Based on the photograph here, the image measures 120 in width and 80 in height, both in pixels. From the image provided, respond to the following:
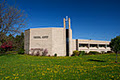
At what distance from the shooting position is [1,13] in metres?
15.9

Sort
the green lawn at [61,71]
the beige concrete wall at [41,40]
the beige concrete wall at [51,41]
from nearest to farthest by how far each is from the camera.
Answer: the green lawn at [61,71], the beige concrete wall at [51,41], the beige concrete wall at [41,40]

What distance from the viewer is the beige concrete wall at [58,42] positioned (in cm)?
3244

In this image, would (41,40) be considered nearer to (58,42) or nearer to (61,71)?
(58,42)

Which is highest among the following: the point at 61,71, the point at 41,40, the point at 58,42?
the point at 41,40

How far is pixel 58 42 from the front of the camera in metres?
32.8

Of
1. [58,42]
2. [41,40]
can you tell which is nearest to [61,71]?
[58,42]

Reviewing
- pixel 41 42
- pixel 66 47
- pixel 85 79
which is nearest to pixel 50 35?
pixel 41 42

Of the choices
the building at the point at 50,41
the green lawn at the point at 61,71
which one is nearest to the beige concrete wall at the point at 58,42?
the building at the point at 50,41

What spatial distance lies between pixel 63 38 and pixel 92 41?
62.2 feet

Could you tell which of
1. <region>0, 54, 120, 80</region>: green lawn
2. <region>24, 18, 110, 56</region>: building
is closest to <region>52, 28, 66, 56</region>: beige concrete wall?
<region>24, 18, 110, 56</region>: building

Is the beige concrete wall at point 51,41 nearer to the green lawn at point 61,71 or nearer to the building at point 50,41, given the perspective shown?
the building at point 50,41

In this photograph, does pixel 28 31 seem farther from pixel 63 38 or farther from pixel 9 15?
pixel 9 15

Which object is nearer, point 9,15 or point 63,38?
point 9,15

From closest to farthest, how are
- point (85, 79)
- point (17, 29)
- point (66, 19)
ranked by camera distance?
1. point (85, 79)
2. point (17, 29)
3. point (66, 19)
